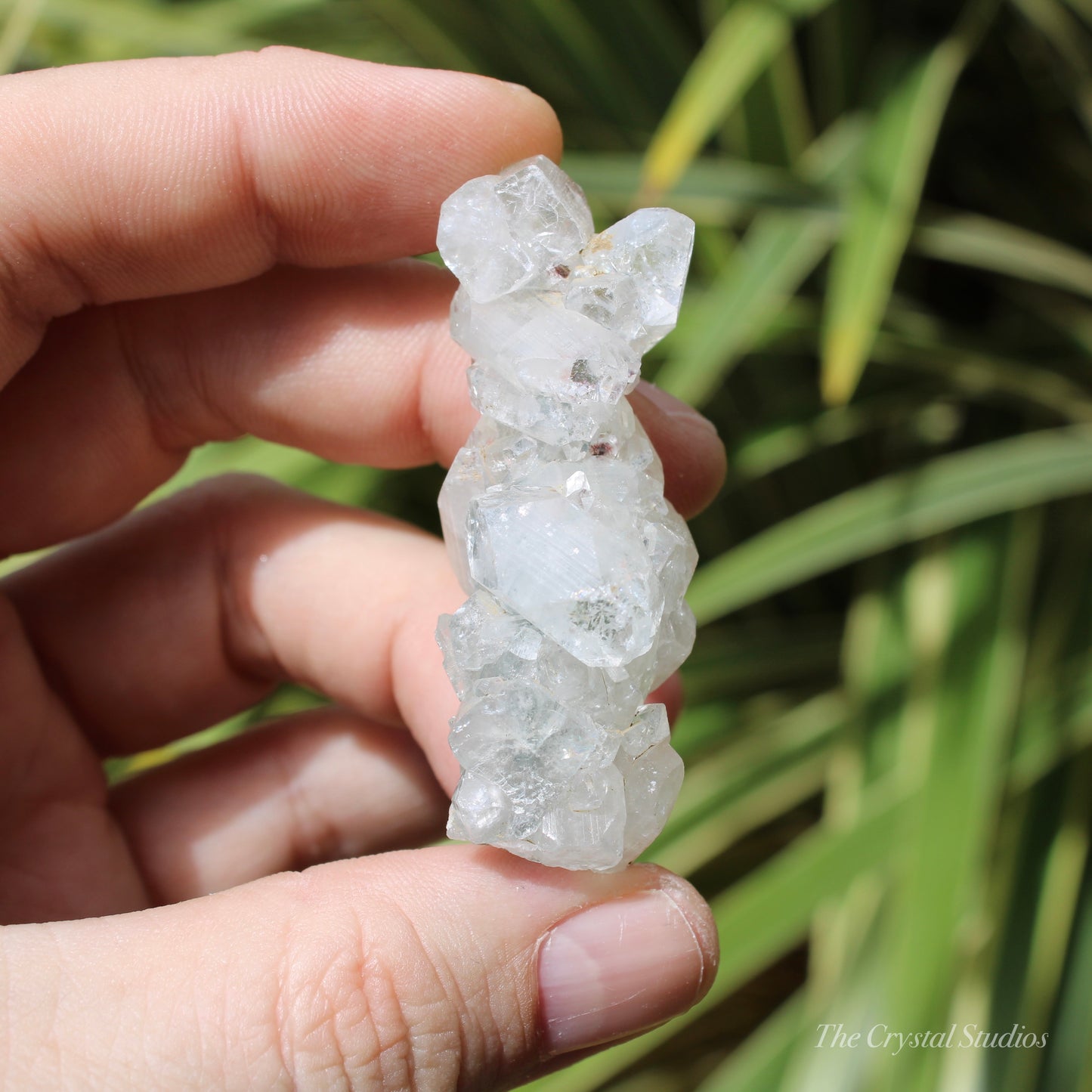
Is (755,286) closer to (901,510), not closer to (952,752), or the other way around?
(901,510)

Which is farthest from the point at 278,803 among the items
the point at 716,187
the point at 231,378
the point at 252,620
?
the point at 716,187

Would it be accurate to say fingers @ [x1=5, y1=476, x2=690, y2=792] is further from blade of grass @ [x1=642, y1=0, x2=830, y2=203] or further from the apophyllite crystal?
blade of grass @ [x1=642, y1=0, x2=830, y2=203]

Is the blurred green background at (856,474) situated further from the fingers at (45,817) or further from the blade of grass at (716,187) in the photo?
the fingers at (45,817)

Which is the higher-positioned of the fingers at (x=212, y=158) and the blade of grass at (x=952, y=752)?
the fingers at (x=212, y=158)

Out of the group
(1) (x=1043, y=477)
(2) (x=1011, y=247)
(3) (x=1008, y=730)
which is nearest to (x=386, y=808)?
(3) (x=1008, y=730)

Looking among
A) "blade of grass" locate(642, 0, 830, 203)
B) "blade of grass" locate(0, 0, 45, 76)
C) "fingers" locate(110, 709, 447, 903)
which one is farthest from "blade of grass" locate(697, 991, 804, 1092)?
"blade of grass" locate(0, 0, 45, 76)

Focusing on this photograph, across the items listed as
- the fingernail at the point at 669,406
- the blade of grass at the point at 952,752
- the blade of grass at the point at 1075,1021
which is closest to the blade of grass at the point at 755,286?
the fingernail at the point at 669,406

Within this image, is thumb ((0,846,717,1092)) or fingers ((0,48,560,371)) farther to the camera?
fingers ((0,48,560,371))

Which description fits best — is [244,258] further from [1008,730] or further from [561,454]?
[1008,730]
